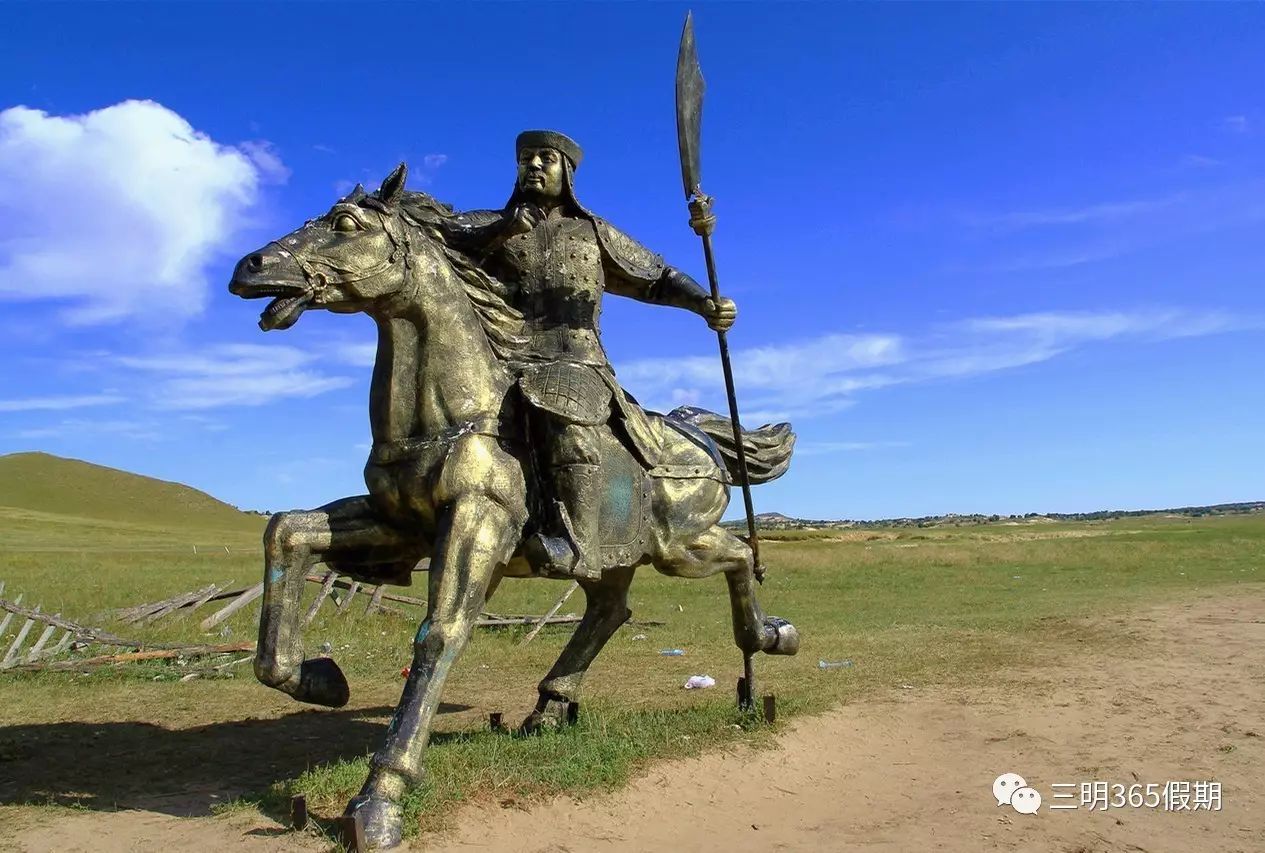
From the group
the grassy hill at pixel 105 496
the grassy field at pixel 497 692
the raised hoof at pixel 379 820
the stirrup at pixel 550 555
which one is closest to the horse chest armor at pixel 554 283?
the stirrup at pixel 550 555

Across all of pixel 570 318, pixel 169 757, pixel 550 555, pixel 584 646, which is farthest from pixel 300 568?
pixel 169 757

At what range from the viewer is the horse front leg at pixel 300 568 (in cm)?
488

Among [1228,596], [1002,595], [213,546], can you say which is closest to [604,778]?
[1228,596]

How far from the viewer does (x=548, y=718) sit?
6.77 metres

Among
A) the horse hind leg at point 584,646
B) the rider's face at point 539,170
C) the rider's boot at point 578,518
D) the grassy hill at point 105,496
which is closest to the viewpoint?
the rider's boot at point 578,518

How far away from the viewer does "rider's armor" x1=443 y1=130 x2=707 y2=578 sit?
5.31 meters

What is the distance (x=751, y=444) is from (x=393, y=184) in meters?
3.42

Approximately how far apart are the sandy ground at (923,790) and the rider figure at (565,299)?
1.37 metres

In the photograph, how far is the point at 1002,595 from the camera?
1920 centimetres

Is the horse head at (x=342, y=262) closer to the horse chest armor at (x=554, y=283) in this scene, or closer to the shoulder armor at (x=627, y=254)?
the horse chest armor at (x=554, y=283)

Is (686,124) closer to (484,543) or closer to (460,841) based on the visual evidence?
(484,543)

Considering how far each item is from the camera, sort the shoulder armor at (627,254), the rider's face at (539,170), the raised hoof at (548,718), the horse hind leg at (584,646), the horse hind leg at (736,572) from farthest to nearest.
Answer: the horse hind leg at (584,646), the raised hoof at (548,718), the horse hind leg at (736,572), the shoulder armor at (627,254), the rider's face at (539,170)

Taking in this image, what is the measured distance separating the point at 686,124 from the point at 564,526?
2892 mm

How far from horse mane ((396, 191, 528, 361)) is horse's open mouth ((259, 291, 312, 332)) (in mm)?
1019
